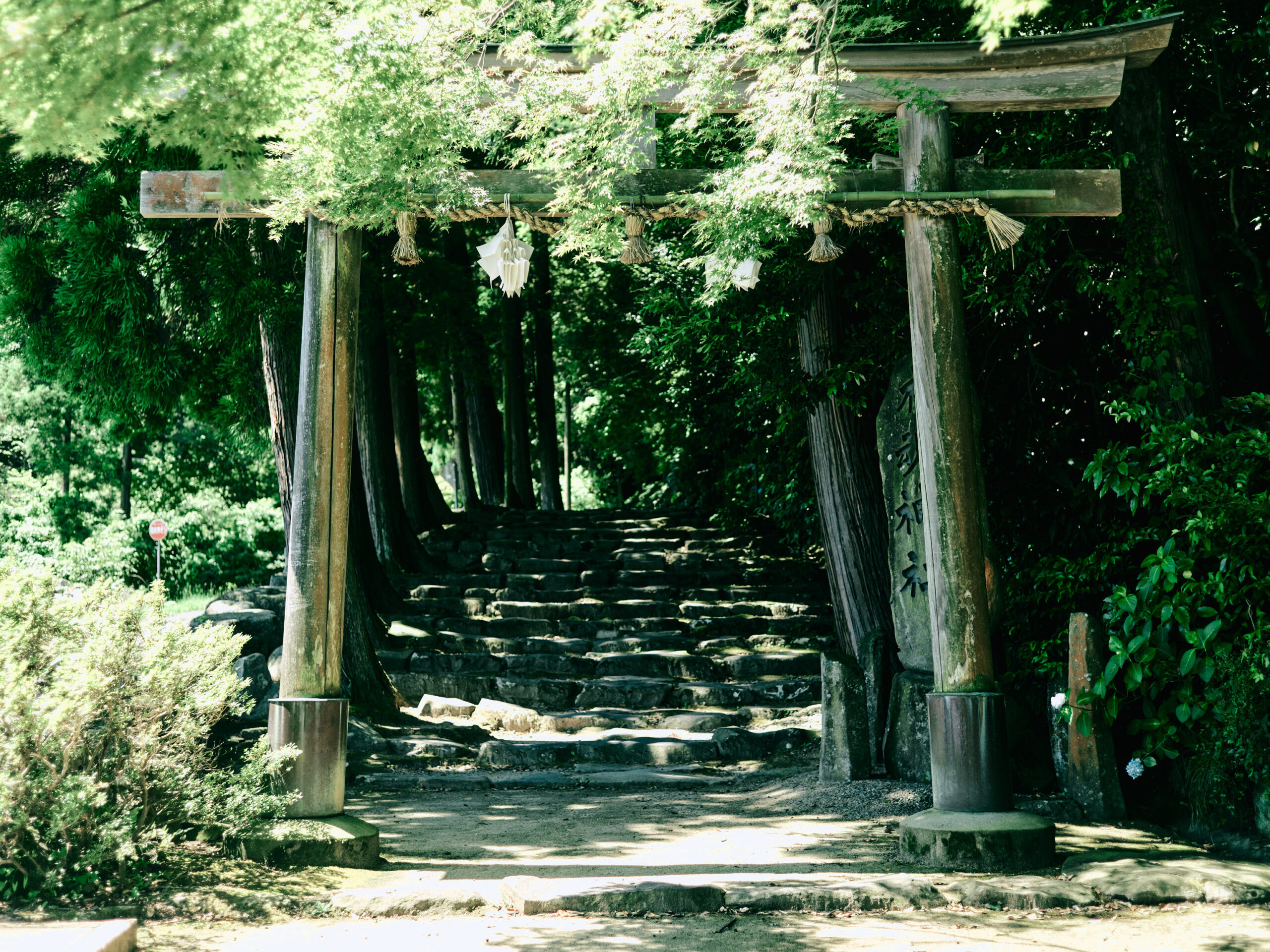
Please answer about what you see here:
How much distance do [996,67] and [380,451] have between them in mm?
9991

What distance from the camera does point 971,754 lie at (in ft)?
18.0

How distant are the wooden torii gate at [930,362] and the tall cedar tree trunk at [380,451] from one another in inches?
273

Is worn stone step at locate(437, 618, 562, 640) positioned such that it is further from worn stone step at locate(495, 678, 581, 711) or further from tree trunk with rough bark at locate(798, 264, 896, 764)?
tree trunk with rough bark at locate(798, 264, 896, 764)

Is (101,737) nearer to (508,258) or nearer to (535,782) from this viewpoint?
(508,258)

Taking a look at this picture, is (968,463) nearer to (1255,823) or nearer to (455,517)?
(1255,823)

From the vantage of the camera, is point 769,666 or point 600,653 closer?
point 769,666

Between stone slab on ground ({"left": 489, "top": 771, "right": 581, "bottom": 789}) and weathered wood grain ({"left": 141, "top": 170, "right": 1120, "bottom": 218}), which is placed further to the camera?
stone slab on ground ({"left": 489, "top": 771, "right": 581, "bottom": 789})

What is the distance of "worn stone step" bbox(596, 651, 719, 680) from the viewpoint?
441 inches

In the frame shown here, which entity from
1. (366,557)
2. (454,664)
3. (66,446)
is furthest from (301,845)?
(66,446)

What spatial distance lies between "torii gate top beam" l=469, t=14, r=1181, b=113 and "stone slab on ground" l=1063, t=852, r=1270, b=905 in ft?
13.8

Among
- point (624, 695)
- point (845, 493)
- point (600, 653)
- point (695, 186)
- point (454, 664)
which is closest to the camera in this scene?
point (695, 186)

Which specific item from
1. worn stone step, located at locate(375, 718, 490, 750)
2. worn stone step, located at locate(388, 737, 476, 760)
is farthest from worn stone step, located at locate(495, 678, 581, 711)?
worn stone step, located at locate(388, 737, 476, 760)

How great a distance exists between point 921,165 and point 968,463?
177cm

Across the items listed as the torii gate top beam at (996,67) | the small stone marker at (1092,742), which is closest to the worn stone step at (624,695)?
the small stone marker at (1092,742)
